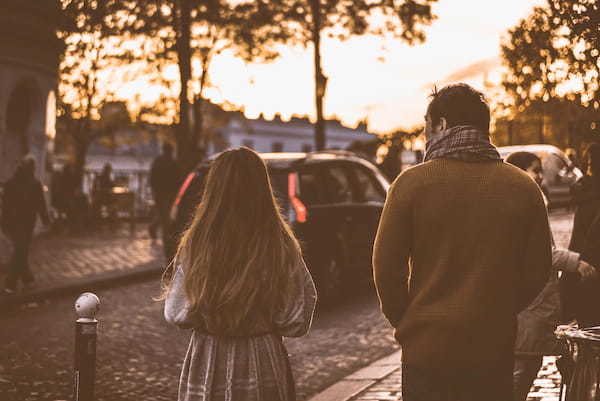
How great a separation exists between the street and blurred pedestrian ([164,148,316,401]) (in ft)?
12.9

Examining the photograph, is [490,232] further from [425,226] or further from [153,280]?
[153,280]

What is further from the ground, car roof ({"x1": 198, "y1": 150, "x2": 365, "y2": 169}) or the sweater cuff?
car roof ({"x1": 198, "y1": 150, "x2": 365, "y2": 169})

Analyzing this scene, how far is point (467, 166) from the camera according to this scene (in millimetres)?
3281

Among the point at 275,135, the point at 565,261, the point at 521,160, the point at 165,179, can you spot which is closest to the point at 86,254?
the point at 165,179

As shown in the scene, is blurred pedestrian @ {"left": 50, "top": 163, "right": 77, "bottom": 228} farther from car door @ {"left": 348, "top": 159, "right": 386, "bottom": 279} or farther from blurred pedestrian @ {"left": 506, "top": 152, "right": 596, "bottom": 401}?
blurred pedestrian @ {"left": 506, "top": 152, "right": 596, "bottom": 401}

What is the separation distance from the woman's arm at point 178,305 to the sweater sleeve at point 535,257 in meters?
1.12

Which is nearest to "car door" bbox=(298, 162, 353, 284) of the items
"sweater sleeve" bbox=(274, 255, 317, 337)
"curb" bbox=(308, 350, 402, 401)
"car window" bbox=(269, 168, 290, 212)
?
"car window" bbox=(269, 168, 290, 212)

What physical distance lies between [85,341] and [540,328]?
208cm

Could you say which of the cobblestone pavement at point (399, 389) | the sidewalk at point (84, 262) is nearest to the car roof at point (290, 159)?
the sidewalk at point (84, 262)

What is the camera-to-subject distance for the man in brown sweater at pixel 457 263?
321 centimetres

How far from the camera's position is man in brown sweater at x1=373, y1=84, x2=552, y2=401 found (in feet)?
10.5

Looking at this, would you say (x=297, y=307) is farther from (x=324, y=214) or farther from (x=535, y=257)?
(x=324, y=214)

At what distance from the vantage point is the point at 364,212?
41.5 feet

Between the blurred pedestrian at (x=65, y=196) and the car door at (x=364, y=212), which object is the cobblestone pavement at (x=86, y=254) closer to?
the blurred pedestrian at (x=65, y=196)
